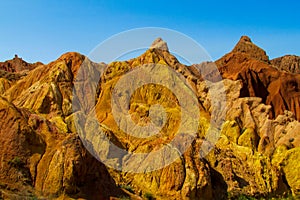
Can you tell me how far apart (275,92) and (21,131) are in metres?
97.7

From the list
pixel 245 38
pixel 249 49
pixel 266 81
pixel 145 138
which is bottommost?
pixel 145 138

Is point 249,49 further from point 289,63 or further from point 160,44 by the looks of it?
point 160,44

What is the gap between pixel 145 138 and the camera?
193ft

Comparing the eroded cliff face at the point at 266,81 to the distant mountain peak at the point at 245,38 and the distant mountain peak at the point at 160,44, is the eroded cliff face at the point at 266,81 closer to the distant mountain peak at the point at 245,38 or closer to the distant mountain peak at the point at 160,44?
the distant mountain peak at the point at 160,44

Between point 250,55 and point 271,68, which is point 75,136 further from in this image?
point 250,55

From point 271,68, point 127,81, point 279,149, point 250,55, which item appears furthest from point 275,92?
point 279,149

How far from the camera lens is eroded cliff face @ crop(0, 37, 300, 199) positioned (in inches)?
1264

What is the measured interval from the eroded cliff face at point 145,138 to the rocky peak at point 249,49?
16711mm

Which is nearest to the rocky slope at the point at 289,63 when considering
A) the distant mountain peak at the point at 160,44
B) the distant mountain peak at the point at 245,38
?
the distant mountain peak at the point at 245,38

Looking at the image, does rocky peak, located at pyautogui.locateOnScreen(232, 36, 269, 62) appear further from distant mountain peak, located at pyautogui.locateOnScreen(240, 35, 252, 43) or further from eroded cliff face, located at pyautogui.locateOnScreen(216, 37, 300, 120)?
eroded cliff face, located at pyautogui.locateOnScreen(216, 37, 300, 120)

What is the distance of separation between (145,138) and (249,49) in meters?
99.3

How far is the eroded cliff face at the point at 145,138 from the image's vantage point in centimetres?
3209

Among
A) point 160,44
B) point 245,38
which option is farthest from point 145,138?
point 245,38

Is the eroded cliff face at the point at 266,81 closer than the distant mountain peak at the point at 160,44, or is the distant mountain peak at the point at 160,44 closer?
the distant mountain peak at the point at 160,44
